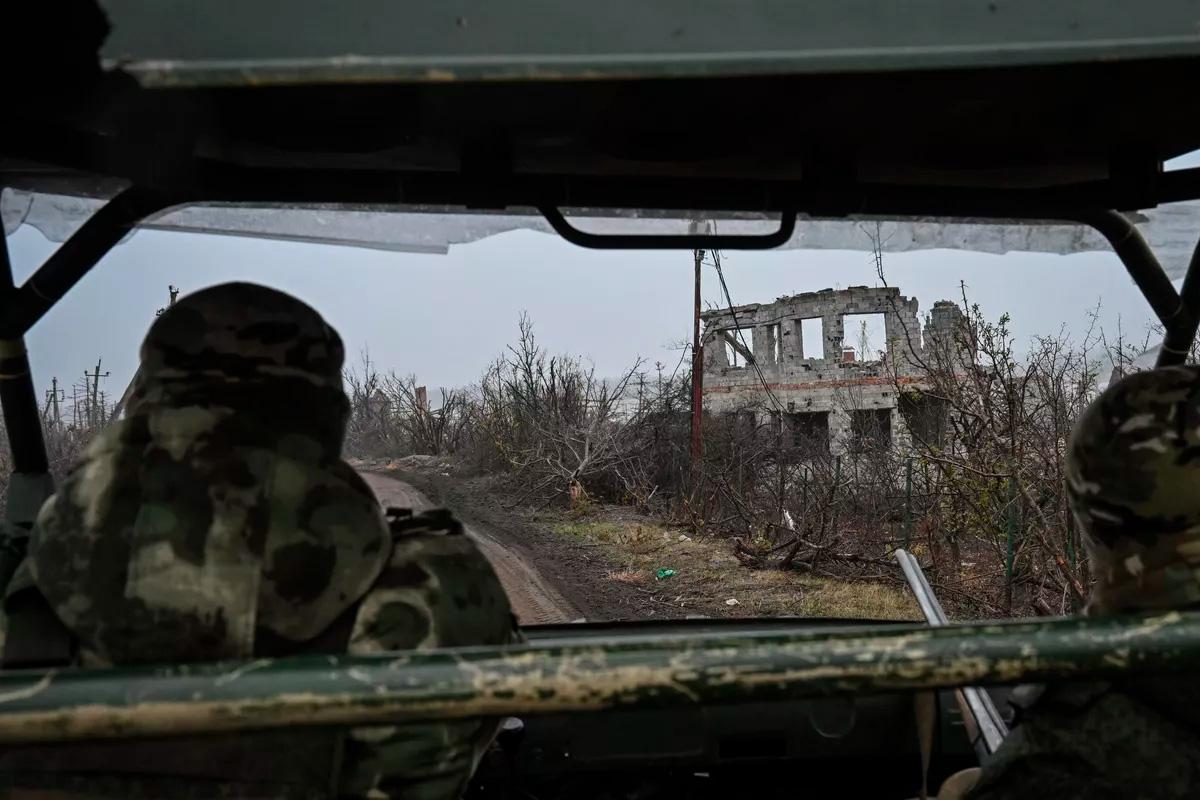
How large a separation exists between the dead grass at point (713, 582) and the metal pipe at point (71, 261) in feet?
16.0

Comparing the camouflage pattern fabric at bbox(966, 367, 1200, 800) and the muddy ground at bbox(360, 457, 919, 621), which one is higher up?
the camouflage pattern fabric at bbox(966, 367, 1200, 800)

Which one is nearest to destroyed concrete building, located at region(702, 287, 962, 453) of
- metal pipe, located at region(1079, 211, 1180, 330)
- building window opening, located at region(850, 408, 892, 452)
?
building window opening, located at region(850, 408, 892, 452)

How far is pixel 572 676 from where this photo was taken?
875 mm

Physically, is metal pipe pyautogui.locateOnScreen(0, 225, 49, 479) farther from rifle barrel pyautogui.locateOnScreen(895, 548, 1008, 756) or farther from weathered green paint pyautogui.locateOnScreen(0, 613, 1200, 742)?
rifle barrel pyautogui.locateOnScreen(895, 548, 1008, 756)

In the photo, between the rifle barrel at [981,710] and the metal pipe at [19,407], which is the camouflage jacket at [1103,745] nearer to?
the rifle barrel at [981,710]

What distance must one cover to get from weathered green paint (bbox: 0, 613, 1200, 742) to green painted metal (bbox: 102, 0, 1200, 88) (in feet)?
1.69

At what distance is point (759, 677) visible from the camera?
889mm

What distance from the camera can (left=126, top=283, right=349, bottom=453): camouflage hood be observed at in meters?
1.25

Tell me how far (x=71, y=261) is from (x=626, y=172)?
1080mm

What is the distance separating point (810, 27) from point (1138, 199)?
146 cm

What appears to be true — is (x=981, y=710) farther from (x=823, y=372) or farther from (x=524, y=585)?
(x=823, y=372)

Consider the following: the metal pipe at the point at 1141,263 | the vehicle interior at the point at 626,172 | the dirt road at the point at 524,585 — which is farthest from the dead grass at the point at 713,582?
the metal pipe at the point at 1141,263

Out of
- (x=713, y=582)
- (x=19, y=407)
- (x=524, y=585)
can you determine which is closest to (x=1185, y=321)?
(x=19, y=407)

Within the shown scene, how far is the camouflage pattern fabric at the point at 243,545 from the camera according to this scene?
1158 millimetres
